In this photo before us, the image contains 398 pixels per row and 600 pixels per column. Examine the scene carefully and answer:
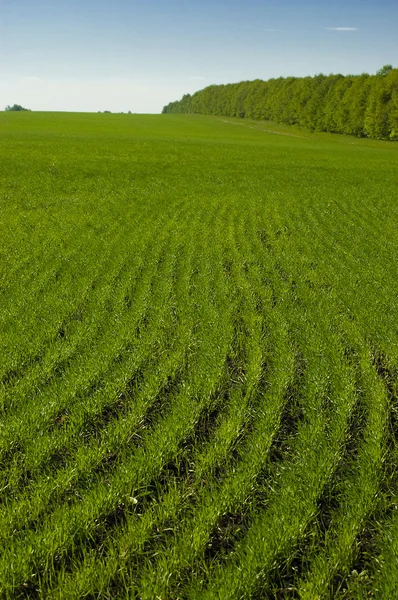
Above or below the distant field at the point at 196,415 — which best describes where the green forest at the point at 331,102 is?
above

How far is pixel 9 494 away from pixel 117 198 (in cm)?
1890

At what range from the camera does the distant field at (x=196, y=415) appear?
14.6 ft

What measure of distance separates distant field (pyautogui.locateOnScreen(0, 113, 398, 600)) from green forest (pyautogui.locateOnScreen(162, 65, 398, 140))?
5626 cm

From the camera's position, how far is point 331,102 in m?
73.1

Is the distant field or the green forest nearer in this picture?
the distant field

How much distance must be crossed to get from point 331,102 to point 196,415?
75.9 metres

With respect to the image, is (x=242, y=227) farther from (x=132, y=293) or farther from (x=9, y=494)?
(x=9, y=494)

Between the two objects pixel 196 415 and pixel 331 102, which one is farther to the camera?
pixel 331 102

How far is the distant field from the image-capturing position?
4.45 metres

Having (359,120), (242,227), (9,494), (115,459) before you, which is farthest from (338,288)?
(359,120)

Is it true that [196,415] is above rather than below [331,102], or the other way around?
below

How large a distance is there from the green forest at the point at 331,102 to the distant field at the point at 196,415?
5626 centimetres

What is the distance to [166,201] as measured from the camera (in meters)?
22.8

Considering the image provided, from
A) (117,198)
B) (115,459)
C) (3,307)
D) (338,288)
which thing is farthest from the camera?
(117,198)
